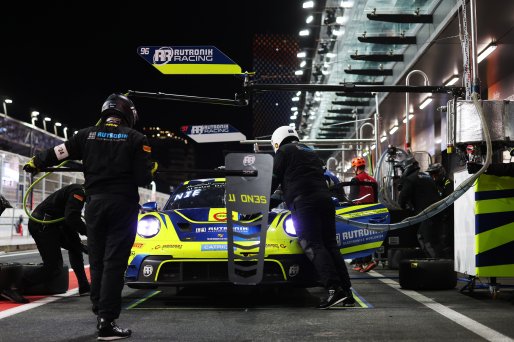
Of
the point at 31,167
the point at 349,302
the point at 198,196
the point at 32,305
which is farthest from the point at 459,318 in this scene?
the point at 32,305

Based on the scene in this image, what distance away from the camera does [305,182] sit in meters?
5.96

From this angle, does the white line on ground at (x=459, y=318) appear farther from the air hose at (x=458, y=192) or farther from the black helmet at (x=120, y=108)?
the black helmet at (x=120, y=108)

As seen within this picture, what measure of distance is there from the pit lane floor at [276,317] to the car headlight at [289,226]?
68cm

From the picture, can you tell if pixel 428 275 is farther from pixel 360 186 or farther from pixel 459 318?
pixel 360 186

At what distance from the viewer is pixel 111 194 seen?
4.39m

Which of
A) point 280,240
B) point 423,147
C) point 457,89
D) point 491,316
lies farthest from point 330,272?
point 423,147

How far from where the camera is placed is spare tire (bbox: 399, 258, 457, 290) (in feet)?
22.5

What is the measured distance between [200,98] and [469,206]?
11.6ft

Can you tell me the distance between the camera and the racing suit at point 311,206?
569 centimetres

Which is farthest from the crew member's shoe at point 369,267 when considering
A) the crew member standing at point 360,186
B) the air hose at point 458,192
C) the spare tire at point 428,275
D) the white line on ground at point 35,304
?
the white line on ground at point 35,304

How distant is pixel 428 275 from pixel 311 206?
186 cm

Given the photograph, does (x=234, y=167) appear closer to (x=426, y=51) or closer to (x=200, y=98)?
(x=200, y=98)

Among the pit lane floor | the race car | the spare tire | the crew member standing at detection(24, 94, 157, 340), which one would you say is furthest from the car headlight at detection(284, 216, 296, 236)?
the crew member standing at detection(24, 94, 157, 340)

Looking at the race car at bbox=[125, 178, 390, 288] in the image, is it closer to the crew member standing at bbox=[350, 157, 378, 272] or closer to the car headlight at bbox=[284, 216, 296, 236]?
the car headlight at bbox=[284, 216, 296, 236]
